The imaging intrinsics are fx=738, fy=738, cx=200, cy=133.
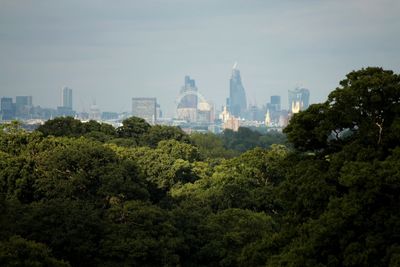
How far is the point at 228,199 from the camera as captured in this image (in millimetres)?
→ 34062

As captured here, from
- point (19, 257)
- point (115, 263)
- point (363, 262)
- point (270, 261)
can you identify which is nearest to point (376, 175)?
point (363, 262)

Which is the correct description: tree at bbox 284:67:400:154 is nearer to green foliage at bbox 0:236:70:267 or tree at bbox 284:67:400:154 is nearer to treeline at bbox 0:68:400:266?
treeline at bbox 0:68:400:266

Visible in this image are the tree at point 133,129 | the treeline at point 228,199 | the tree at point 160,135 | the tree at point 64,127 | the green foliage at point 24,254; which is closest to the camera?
the treeline at point 228,199

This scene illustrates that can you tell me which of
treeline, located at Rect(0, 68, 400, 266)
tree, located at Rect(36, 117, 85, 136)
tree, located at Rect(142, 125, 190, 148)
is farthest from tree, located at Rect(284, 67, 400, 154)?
tree, located at Rect(142, 125, 190, 148)

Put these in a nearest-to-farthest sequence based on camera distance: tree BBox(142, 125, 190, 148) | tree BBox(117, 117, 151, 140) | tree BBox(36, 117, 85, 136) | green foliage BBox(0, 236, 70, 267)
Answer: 1. green foliage BBox(0, 236, 70, 267)
2. tree BBox(36, 117, 85, 136)
3. tree BBox(142, 125, 190, 148)
4. tree BBox(117, 117, 151, 140)

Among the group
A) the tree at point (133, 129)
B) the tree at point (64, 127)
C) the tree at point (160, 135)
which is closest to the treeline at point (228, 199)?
the tree at point (64, 127)

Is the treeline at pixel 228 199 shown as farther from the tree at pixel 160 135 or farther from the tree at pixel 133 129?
the tree at pixel 133 129

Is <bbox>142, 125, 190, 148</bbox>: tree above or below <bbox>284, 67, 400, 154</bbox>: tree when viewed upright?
below

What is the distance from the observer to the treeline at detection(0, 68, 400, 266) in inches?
591

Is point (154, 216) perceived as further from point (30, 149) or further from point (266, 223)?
point (30, 149)

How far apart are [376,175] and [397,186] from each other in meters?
0.45

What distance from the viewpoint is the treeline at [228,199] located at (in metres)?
15.0

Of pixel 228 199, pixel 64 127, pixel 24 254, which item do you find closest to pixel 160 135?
pixel 64 127

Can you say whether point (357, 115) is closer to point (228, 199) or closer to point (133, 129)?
point (228, 199)
